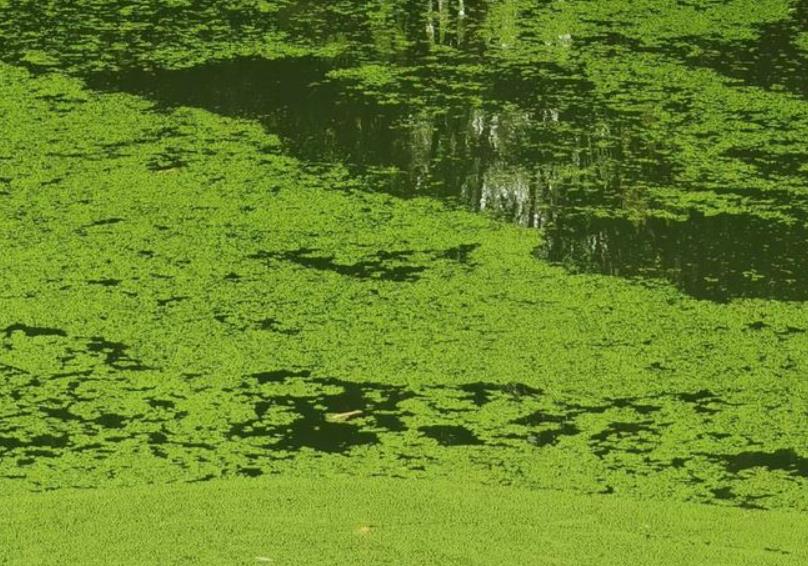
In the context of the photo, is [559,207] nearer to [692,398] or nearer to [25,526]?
[692,398]

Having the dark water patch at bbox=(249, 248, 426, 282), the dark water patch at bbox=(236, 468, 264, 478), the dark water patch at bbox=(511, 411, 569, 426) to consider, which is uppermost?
the dark water patch at bbox=(249, 248, 426, 282)

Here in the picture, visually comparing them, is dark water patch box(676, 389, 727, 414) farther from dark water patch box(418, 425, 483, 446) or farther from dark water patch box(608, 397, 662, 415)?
dark water patch box(418, 425, 483, 446)

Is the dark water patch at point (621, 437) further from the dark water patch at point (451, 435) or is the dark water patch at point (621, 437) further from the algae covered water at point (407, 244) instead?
the dark water patch at point (451, 435)

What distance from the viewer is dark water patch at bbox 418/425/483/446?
103 inches

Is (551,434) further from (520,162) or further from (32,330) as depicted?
(520,162)

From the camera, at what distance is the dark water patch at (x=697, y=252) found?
10.5 ft

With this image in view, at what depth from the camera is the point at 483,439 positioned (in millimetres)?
2613

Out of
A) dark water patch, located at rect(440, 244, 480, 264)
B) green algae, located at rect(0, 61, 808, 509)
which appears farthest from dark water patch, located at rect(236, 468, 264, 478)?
dark water patch, located at rect(440, 244, 480, 264)

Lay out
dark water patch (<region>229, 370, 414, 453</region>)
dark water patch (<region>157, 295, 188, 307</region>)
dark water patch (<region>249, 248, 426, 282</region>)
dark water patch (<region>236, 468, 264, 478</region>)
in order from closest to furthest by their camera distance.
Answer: dark water patch (<region>236, 468, 264, 478</region>), dark water patch (<region>229, 370, 414, 453</region>), dark water patch (<region>157, 295, 188, 307</region>), dark water patch (<region>249, 248, 426, 282</region>)

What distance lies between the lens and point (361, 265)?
322 centimetres

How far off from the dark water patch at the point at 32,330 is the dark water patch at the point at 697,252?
92 centimetres

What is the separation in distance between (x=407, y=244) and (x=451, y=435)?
77 centimetres

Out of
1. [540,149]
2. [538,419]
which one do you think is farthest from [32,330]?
[540,149]

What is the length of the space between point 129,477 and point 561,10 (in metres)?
2.80
